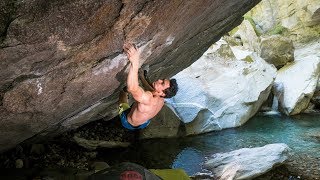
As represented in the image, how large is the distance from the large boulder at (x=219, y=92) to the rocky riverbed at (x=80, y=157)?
194 centimetres

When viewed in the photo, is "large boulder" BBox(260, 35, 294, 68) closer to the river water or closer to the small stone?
the river water

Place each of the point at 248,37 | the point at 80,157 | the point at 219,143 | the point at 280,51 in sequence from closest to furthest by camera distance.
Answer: the point at 80,157 → the point at 219,143 → the point at 280,51 → the point at 248,37

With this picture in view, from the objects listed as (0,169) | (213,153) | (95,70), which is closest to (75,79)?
(95,70)

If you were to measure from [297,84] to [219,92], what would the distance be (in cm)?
558

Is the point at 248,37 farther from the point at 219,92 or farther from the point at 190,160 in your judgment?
the point at 190,160

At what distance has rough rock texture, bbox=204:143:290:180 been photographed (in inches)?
353

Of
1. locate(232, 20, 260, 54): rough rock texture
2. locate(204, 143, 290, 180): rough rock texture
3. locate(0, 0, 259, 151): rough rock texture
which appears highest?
locate(232, 20, 260, 54): rough rock texture

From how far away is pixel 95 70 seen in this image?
514 centimetres

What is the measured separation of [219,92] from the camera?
14.0 meters

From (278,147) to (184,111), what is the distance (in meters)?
3.99

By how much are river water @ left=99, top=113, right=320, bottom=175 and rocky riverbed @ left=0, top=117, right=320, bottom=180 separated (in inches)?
21.8

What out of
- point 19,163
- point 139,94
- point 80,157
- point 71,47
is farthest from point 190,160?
point 71,47

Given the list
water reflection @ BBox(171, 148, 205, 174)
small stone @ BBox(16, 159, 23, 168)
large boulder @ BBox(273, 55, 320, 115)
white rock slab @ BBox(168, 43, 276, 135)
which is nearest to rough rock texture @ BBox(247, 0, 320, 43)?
large boulder @ BBox(273, 55, 320, 115)

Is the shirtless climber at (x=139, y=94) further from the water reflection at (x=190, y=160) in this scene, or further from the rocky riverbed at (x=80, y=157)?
the water reflection at (x=190, y=160)
